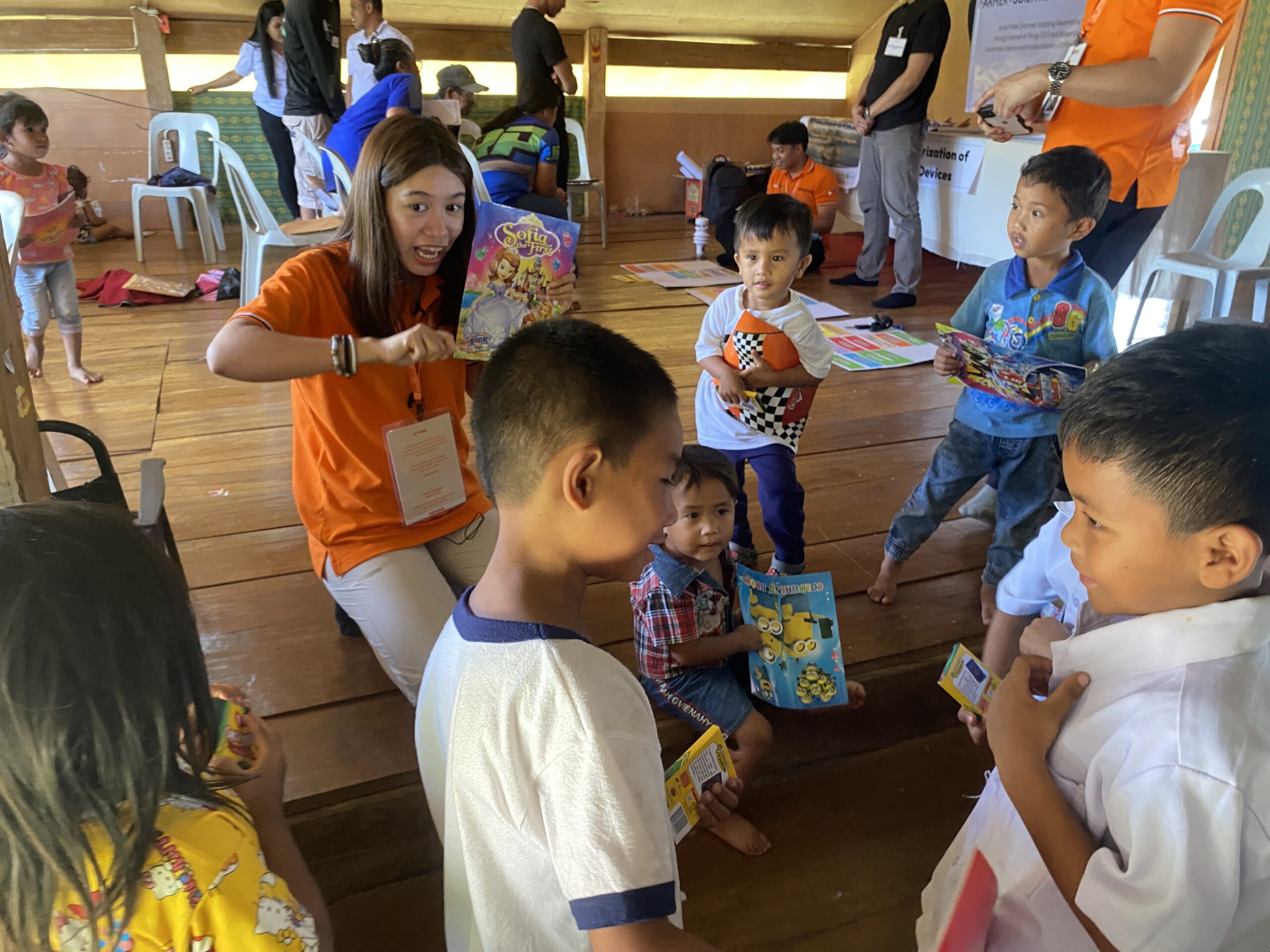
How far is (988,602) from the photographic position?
1772 mm

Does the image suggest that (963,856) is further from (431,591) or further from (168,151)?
(168,151)

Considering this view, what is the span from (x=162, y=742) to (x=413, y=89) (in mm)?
2936

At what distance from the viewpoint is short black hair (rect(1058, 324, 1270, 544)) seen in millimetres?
726

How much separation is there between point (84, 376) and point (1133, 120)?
3.21 metres

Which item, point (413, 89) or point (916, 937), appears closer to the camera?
point (916, 937)

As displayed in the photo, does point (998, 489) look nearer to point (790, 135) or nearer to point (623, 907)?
point (623, 907)

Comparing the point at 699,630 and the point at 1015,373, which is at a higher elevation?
the point at 1015,373

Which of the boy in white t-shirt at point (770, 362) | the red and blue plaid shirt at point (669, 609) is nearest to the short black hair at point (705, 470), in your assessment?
the red and blue plaid shirt at point (669, 609)

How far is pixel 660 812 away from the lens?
0.70m

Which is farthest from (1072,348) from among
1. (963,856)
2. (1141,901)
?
(1141,901)

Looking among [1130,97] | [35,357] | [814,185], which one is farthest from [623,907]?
[814,185]

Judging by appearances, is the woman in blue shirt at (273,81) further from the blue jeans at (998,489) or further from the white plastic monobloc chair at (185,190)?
the blue jeans at (998,489)

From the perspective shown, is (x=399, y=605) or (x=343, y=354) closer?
(x=343, y=354)

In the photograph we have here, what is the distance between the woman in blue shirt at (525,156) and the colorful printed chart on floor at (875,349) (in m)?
1.27
